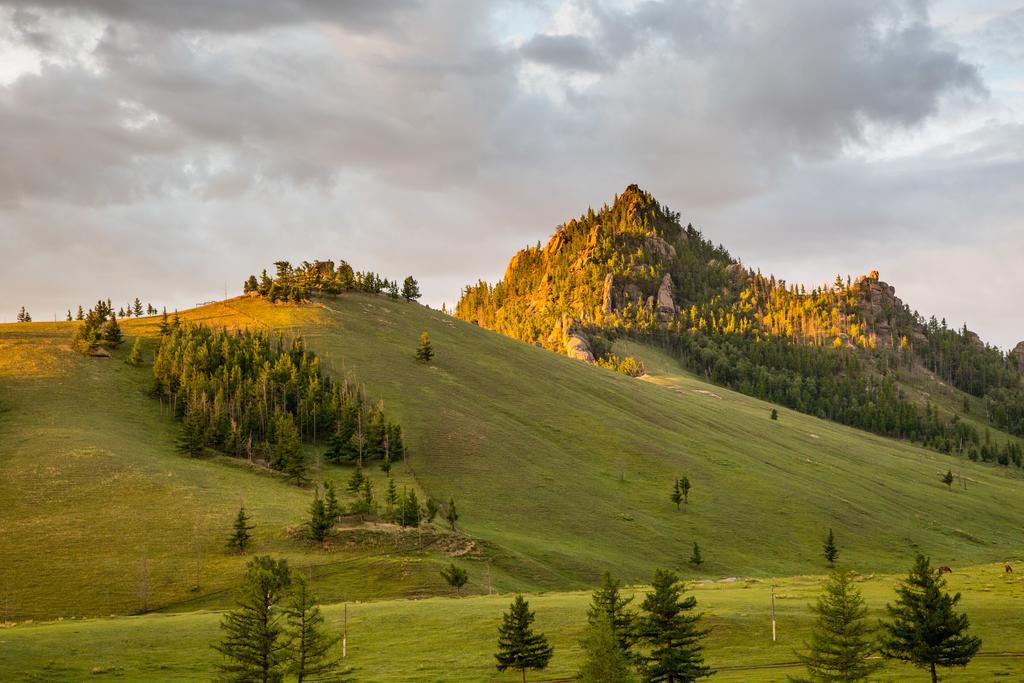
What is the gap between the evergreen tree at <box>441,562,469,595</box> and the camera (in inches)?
3912

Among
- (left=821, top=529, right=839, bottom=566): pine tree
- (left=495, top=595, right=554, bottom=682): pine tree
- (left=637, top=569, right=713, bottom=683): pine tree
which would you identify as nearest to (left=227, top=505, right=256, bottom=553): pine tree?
(left=495, top=595, right=554, bottom=682): pine tree

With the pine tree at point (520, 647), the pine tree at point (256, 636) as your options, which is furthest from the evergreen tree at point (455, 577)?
the pine tree at point (256, 636)

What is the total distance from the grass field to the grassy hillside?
18648mm

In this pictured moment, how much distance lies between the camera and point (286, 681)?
64.1 m

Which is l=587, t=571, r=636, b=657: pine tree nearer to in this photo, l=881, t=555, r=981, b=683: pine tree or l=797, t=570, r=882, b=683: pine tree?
l=797, t=570, r=882, b=683: pine tree

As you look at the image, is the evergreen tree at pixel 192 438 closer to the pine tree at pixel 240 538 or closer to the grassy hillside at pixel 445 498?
the grassy hillside at pixel 445 498

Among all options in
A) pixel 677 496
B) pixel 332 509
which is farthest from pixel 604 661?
pixel 677 496

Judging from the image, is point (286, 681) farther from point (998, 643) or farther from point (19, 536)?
point (19, 536)

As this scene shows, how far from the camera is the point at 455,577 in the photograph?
99312mm

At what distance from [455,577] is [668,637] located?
49089mm

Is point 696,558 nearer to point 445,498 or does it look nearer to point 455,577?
point 445,498

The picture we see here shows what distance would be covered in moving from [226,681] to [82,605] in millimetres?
58838

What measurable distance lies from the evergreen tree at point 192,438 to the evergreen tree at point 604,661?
117043mm

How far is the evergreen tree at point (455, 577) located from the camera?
326 feet
